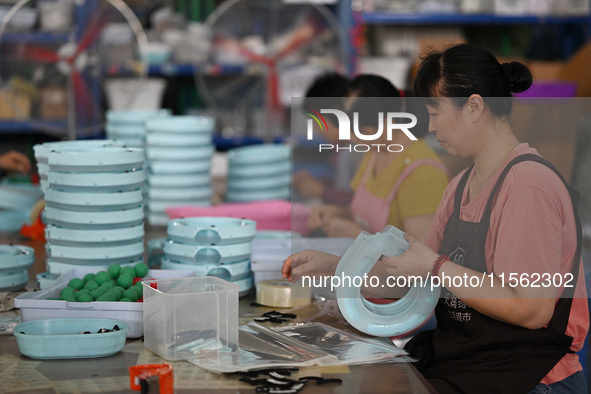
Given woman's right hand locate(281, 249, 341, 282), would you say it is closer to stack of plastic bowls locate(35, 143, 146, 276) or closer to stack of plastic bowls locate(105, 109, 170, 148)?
stack of plastic bowls locate(35, 143, 146, 276)

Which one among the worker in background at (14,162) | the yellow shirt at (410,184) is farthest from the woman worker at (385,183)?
the worker in background at (14,162)

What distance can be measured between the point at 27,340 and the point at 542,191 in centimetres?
100

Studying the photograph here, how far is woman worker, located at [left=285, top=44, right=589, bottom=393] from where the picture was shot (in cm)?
143

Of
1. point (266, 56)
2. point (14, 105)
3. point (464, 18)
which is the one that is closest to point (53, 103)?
point (14, 105)

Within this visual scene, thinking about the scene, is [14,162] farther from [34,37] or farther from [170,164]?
[34,37]

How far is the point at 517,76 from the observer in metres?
1.48

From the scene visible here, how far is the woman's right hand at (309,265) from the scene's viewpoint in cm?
169

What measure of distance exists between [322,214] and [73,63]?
234 cm

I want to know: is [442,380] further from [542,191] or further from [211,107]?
[211,107]

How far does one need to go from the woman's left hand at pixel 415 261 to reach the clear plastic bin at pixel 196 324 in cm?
34

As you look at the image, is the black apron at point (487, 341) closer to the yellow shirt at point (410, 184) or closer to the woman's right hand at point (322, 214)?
the yellow shirt at point (410, 184)

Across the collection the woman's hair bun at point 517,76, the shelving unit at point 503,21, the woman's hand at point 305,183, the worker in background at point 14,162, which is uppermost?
the shelving unit at point 503,21

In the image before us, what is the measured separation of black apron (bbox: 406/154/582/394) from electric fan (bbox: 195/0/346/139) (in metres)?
2.71

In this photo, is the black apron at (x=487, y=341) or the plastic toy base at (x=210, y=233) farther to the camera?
the plastic toy base at (x=210, y=233)
